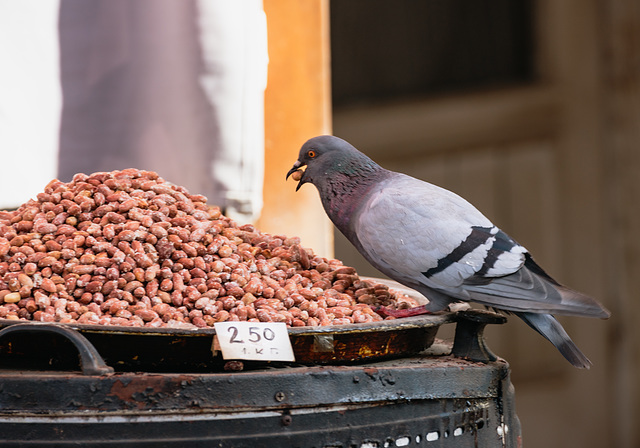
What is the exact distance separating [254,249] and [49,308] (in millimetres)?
386

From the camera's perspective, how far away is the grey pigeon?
1.29 meters

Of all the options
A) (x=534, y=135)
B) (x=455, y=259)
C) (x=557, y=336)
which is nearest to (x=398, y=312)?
(x=455, y=259)

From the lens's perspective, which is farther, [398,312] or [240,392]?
[398,312]

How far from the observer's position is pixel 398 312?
1308mm

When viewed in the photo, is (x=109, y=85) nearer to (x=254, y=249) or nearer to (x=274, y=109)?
(x=274, y=109)

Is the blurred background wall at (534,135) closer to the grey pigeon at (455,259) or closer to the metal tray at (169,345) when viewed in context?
the grey pigeon at (455,259)

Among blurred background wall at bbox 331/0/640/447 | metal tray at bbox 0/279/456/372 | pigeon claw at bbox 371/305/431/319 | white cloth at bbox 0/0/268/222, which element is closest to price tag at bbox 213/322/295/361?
metal tray at bbox 0/279/456/372

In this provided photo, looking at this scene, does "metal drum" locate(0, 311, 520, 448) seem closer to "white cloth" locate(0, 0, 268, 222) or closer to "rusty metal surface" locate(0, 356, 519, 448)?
"rusty metal surface" locate(0, 356, 519, 448)

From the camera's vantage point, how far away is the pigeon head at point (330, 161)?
1548mm

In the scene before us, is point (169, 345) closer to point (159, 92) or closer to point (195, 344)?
point (195, 344)

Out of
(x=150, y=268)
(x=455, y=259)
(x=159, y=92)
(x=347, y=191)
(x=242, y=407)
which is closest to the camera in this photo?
(x=242, y=407)

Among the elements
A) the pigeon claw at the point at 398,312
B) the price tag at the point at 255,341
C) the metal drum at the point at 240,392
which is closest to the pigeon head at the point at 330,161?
the pigeon claw at the point at 398,312

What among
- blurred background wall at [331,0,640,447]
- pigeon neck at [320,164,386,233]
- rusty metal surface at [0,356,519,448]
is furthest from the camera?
blurred background wall at [331,0,640,447]

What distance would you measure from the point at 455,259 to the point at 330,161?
36 cm
